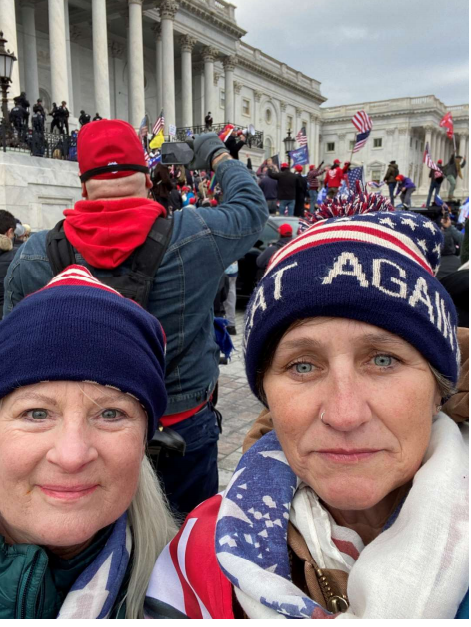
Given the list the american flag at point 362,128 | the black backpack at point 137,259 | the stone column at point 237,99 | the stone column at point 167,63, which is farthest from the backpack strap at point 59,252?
the stone column at point 237,99

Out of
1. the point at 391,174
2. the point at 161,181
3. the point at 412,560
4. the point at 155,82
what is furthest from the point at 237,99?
the point at 412,560

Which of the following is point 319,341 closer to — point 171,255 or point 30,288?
point 171,255

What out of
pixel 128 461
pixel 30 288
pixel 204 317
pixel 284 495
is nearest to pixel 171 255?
pixel 204 317

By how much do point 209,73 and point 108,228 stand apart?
146 ft

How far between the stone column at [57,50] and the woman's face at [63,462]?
3018 centimetres

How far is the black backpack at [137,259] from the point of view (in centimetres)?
208

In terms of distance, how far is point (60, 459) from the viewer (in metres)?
1.22

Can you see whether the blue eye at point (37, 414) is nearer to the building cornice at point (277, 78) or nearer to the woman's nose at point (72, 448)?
the woman's nose at point (72, 448)

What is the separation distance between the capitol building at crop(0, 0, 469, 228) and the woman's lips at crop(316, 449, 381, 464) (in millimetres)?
13520

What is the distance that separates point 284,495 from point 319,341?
42 centimetres

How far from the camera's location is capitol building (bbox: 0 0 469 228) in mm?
14102

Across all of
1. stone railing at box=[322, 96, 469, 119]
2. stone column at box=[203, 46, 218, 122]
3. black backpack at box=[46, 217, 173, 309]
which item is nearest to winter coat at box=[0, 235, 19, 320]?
black backpack at box=[46, 217, 173, 309]

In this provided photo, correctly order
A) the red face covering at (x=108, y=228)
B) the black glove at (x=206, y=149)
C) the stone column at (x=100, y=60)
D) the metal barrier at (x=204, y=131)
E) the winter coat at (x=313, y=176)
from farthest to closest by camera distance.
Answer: the metal barrier at (x=204, y=131) < the stone column at (x=100, y=60) < the winter coat at (x=313, y=176) < the black glove at (x=206, y=149) < the red face covering at (x=108, y=228)

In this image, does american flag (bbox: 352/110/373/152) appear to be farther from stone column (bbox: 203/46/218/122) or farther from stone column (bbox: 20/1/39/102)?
stone column (bbox: 203/46/218/122)
